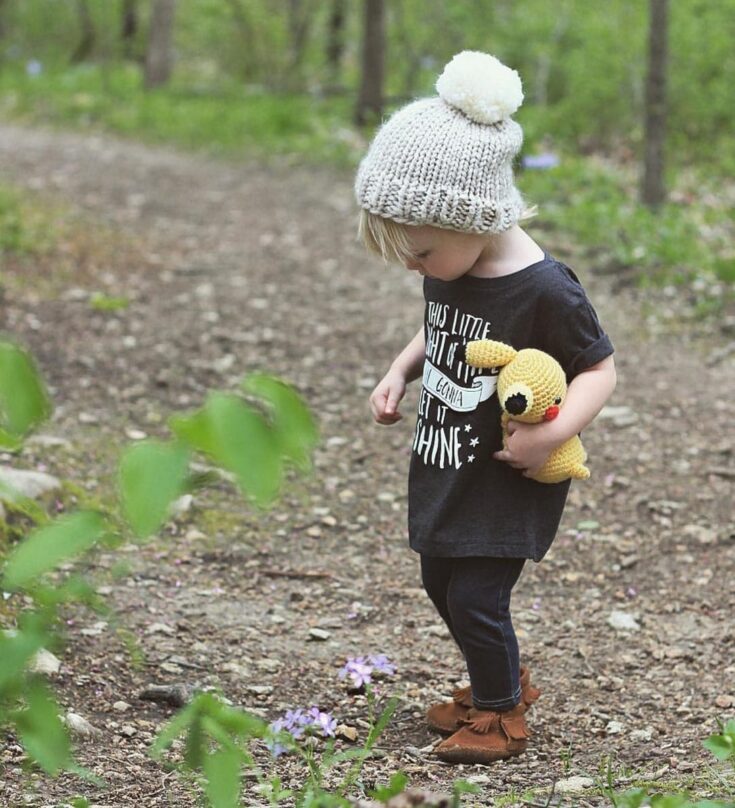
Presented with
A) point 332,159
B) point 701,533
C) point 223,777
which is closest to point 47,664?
point 223,777

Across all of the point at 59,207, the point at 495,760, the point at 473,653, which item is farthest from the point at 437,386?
the point at 59,207

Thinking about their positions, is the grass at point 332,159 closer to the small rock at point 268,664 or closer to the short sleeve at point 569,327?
the small rock at point 268,664

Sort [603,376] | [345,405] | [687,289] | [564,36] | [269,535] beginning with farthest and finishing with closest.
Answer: [564,36] → [687,289] → [345,405] → [269,535] → [603,376]

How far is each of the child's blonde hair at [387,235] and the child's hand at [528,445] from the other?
1.23 ft

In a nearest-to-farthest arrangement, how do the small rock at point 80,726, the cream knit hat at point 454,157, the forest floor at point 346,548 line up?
the cream knit hat at point 454,157, the small rock at point 80,726, the forest floor at point 346,548

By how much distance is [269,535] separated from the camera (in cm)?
390

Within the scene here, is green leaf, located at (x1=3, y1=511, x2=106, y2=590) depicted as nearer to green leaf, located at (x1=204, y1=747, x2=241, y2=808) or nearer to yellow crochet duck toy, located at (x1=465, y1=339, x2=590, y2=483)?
green leaf, located at (x1=204, y1=747, x2=241, y2=808)

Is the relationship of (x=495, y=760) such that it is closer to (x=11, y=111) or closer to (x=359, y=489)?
(x=359, y=489)

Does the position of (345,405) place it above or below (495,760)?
below

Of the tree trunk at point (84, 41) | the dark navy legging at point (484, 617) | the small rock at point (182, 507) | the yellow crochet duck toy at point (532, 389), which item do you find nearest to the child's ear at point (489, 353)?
the yellow crochet duck toy at point (532, 389)

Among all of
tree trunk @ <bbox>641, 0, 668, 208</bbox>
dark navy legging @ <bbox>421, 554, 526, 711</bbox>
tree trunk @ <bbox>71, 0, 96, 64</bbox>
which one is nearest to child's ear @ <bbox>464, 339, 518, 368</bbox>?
dark navy legging @ <bbox>421, 554, 526, 711</bbox>

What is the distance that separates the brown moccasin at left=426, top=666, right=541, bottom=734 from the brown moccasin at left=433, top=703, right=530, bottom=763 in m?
0.07

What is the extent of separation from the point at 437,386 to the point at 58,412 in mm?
2458

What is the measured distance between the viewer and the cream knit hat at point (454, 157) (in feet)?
7.61
